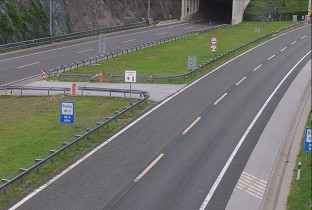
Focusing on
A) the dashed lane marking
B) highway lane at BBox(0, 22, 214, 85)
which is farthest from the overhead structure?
the dashed lane marking

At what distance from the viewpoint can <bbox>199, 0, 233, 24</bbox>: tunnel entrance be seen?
109100 mm

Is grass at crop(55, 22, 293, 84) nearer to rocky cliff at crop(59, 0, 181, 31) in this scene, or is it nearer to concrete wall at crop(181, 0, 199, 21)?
rocky cliff at crop(59, 0, 181, 31)

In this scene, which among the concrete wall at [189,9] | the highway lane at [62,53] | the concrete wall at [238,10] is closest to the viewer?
the highway lane at [62,53]

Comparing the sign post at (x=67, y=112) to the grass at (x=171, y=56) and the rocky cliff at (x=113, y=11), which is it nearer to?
the grass at (x=171, y=56)

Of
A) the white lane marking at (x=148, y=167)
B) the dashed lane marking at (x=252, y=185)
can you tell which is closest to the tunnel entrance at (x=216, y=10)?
the white lane marking at (x=148, y=167)

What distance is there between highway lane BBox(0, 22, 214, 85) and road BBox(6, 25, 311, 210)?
16.0 meters

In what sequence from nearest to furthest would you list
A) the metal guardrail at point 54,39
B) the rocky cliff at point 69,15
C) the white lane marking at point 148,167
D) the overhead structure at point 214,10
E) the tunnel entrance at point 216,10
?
the white lane marking at point 148,167 < the metal guardrail at point 54,39 < the rocky cliff at point 69,15 < the overhead structure at point 214,10 < the tunnel entrance at point 216,10

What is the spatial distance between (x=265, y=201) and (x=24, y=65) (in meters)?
35.8

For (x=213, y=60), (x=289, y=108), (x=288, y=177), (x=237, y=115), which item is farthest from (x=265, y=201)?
(x=213, y=60)

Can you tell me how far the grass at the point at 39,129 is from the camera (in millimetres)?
22016

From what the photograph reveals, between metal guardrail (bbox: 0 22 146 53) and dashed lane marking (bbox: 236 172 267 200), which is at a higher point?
metal guardrail (bbox: 0 22 146 53)

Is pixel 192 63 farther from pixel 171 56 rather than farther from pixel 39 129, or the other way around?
pixel 39 129

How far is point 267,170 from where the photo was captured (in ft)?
73.3

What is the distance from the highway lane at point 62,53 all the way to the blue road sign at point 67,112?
20.3 meters
